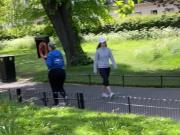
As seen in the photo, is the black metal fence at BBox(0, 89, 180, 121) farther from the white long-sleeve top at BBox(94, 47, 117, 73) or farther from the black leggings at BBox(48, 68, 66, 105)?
the white long-sleeve top at BBox(94, 47, 117, 73)

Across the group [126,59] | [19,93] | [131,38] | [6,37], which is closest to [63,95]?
[19,93]

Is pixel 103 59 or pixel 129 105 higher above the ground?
pixel 103 59

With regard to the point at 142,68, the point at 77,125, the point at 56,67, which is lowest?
the point at 142,68

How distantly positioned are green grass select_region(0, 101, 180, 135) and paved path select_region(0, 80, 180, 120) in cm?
189

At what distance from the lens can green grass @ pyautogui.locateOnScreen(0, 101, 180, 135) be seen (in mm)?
6984

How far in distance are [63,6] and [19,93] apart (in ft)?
39.2

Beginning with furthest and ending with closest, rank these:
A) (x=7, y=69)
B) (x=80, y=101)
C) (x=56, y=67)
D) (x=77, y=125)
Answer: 1. (x=7, y=69)
2. (x=56, y=67)
3. (x=80, y=101)
4. (x=77, y=125)

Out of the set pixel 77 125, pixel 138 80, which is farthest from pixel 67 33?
pixel 77 125

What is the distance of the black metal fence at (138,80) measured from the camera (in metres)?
15.8

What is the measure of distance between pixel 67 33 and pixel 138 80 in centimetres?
819

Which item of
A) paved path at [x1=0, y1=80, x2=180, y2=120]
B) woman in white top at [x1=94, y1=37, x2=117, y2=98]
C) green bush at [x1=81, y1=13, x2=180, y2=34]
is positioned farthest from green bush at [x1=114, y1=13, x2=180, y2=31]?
woman in white top at [x1=94, y1=37, x2=117, y2=98]

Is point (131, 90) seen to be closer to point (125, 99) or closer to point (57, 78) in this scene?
point (125, 99)

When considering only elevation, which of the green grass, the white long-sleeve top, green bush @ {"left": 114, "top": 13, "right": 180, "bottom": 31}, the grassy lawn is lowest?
the grassy lawn

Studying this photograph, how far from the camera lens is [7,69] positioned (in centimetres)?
2131
